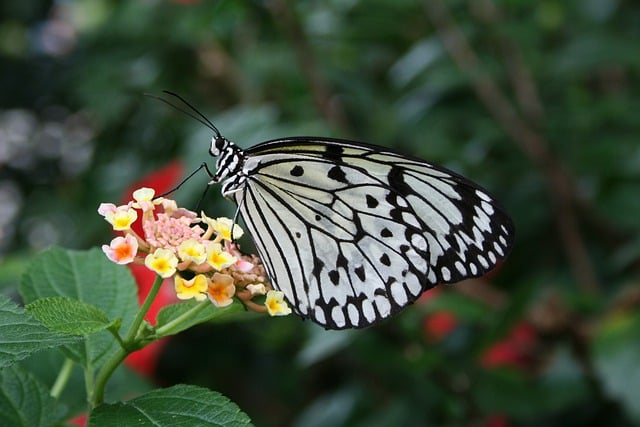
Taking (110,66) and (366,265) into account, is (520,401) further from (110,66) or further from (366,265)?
(110,66)

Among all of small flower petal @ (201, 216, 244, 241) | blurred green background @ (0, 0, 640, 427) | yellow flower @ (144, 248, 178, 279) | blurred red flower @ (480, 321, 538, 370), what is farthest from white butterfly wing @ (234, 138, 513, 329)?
blurred red flower @ (480, 321, 538, 370)

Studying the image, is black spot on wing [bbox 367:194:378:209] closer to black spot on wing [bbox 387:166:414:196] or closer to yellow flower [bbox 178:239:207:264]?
black spot on wing [bbox 387:166:414:196]

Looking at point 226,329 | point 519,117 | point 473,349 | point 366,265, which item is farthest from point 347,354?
point 366,265

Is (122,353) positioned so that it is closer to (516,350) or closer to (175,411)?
(175,411)

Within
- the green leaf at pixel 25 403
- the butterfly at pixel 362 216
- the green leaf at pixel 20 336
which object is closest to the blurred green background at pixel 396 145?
the butterfly at pixel 362 216

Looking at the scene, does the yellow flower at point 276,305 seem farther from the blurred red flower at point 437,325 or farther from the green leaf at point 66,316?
the blurred red flower at point 437,325

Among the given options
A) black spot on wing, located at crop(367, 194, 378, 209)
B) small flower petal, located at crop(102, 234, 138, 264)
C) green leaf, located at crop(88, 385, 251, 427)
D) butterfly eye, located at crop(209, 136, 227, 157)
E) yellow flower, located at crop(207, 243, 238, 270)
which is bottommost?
green leaf, located at crop(88, 385, 251, 427)
